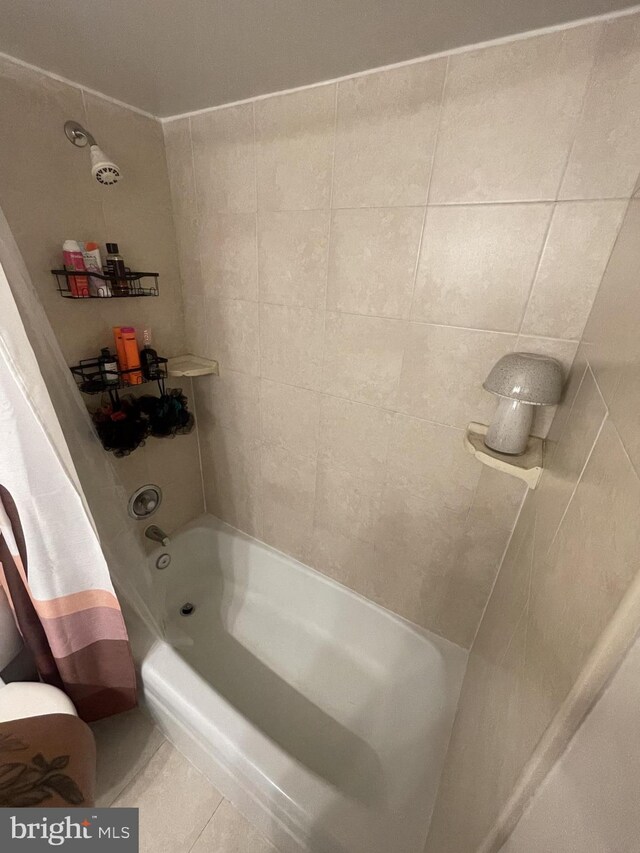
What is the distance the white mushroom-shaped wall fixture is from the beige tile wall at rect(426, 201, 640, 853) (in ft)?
0.15

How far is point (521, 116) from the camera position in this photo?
0.66 metres

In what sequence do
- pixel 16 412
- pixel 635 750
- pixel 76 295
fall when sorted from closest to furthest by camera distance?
pixel 635 750, pixel 16 412, pixel 76 295

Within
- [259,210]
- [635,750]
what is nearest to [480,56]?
[259,210]

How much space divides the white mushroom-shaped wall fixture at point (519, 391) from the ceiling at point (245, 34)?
0.61 meters

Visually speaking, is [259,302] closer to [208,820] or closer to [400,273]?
[400,273]

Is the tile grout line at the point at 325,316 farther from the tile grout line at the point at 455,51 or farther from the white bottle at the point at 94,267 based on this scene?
the white bottle at the point at 94,267

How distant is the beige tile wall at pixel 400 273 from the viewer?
0.65 metres

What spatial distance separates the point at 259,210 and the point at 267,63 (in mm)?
314

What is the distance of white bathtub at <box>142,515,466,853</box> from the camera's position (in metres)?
0.77

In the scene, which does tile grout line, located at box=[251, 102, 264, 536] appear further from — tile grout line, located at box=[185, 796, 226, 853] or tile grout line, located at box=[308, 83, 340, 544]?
tile grout line, located at box=[185, 796, 226, 853]

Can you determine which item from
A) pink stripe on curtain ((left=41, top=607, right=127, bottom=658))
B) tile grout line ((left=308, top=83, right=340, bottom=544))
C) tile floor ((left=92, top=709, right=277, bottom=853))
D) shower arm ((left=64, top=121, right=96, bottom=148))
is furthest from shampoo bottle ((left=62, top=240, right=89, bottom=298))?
tile floor ((left=92, top=709, right=277, bottom=853))

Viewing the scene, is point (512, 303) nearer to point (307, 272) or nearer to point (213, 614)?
point (307, 272)

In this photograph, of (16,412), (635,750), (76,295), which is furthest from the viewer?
(76,295)

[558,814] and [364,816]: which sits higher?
[558,814]
